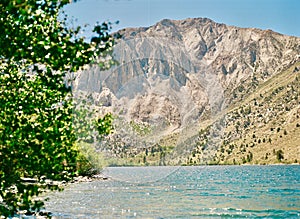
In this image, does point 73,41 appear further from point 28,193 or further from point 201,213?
point 201,213

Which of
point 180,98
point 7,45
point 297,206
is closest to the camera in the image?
point 7,45

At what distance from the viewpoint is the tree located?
13.0 metres

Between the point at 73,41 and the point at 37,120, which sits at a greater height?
the point at 73,41

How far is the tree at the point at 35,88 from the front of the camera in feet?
42.8

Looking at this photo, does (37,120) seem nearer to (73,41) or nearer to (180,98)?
(73,41)

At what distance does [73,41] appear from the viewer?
47.1ft

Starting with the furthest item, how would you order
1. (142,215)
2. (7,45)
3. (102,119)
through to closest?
(142,215), (102,119), (7,45)

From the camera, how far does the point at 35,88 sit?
661 inches

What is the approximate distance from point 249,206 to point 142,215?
17.0 metres

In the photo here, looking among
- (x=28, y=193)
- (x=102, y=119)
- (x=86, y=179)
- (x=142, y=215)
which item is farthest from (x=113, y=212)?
(x=86, y=179)

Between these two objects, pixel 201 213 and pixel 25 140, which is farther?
pixel 201 213

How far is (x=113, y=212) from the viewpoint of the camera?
4825 centimetres

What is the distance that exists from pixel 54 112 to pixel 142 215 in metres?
30.5

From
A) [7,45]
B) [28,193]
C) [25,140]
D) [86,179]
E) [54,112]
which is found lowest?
[86,179]
